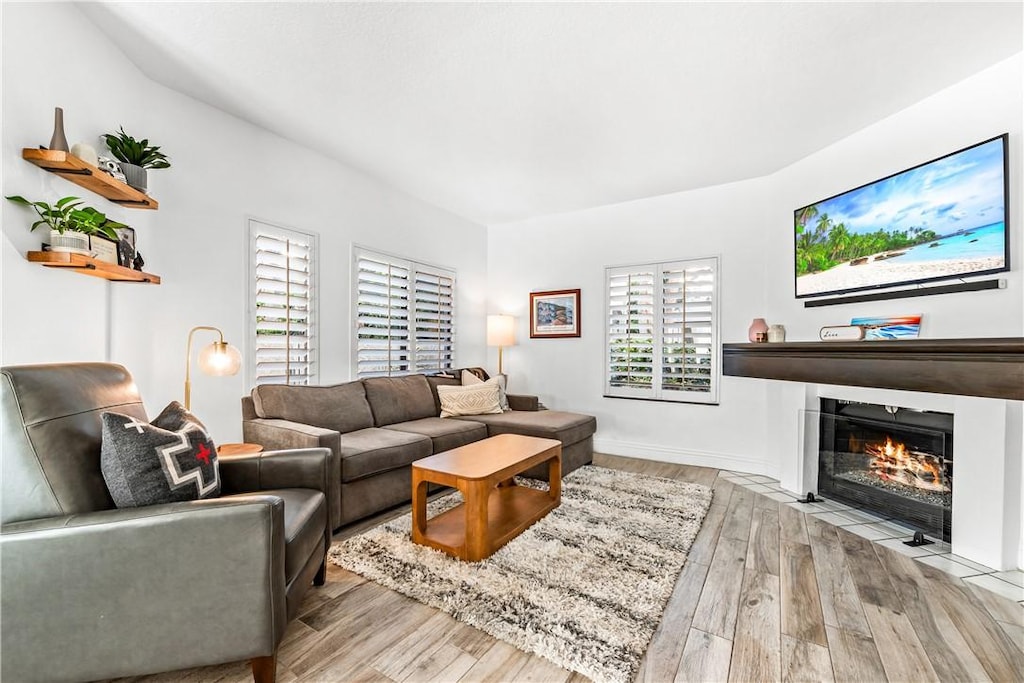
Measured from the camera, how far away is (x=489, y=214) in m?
5.00

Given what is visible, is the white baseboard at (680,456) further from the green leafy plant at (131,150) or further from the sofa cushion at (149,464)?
the green leafy plant at (131,150)

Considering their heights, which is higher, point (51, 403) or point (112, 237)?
point (112, 237)

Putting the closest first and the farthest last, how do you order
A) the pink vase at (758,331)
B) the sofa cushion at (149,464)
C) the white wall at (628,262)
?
the sofa cushion at (149,464)
the pink vase at (758,331)
the white wall at (628,262)

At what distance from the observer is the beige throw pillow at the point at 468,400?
4012 mm

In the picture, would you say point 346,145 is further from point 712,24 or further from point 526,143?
point 712,24

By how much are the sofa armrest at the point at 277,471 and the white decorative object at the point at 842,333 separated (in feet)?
10.1

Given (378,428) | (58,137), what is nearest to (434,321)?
(378,428)

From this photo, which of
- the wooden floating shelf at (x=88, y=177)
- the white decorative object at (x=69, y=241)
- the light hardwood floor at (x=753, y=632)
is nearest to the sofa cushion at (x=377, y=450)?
the light hardwood floor at (x=753, y=632)

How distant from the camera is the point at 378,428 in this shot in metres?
3.38

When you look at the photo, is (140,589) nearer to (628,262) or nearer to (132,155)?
(132,155)

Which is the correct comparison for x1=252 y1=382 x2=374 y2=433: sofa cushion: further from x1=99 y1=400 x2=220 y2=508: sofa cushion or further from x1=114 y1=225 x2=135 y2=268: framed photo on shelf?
x1=99 y1=400 x2=220 y2=508: sofa cushion

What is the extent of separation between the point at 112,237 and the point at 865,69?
152 inches

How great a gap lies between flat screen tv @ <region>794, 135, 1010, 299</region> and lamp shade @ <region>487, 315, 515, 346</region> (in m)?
2.78

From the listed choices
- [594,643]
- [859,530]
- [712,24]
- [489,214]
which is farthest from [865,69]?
[489,214]
